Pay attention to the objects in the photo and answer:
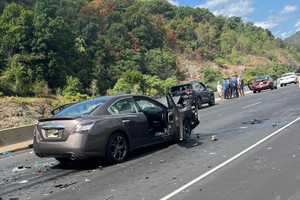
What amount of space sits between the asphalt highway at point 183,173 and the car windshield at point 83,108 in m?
1.14

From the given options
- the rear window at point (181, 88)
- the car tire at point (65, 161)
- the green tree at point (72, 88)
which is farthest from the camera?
the green tree at point (72, 88)

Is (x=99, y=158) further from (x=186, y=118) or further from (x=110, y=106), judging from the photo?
(x=186, y=118)

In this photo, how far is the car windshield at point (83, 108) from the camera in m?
10.6

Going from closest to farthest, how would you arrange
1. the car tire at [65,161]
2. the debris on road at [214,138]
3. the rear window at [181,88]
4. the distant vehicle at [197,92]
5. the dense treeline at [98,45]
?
the car tire at [65,161] → the debris on road at [214,138] → the distant vehicle at [197,92] → the rear window at [181,88] → the dense treeline at [98,45]

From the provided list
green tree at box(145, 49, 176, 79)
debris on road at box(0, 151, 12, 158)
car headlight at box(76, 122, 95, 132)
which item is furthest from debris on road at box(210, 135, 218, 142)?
green tree at box(145, 49, 176, 79)

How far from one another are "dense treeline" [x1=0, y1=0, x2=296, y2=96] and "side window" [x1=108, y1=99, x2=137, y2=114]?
112 feet

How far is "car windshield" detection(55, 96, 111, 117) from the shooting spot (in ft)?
34.9

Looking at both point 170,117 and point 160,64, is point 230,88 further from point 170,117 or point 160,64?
point 160,64

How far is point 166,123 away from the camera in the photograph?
12188 mm

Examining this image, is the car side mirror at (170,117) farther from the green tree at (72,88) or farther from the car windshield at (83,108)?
the green tree at (72,88)

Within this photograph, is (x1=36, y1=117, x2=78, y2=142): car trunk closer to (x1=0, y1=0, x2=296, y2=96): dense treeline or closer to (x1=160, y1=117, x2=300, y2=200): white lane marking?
(x1=160, y1=117, x2=300, y2=200): white lane marking

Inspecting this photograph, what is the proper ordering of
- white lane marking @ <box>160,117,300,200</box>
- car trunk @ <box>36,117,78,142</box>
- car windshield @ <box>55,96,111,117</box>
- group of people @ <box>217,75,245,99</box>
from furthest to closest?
group of people @ <box>217,75,245,99</box>, car windshield @ <box>55,96,111,117</box>, car trunk @ <box>36,117,78,142</box>, white lane marking @ <box>160,117,300,200</box>

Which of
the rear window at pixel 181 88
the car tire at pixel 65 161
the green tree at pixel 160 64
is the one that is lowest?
the car tire at pixel 65 161

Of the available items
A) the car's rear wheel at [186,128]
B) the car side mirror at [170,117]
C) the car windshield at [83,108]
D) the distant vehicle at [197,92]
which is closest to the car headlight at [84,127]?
the car windshield at [83,108]
